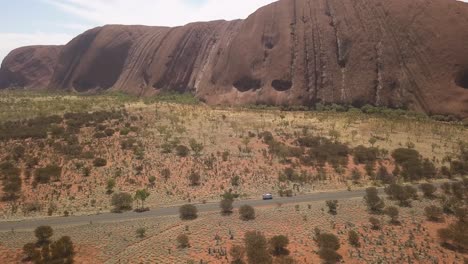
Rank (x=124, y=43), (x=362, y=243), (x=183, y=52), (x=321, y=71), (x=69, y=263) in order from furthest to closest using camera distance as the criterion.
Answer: (x=124, y=43)
(x=183, y=52)
(x=321, y=71)
(x=362, y=243)
(x=69, y=263)

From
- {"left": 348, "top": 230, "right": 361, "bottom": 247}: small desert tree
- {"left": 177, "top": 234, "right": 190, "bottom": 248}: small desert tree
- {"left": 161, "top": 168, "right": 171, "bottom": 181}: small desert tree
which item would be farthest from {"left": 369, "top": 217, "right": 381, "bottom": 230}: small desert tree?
{"left": 161, "top": 168, "right": 171, "bottom": 181}: small desert tree

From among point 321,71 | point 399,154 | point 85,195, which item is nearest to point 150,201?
point 85,195

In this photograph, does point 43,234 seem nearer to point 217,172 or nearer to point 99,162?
point 99,162

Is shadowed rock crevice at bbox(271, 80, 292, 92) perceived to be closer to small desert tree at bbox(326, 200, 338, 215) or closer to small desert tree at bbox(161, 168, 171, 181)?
small desert tree at bbox(161, 168, 171, 181)

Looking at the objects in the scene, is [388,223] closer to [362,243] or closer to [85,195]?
[362,243]

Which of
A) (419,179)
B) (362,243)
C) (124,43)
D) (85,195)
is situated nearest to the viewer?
(362,243)

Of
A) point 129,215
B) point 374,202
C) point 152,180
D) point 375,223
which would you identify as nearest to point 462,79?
point 374,202

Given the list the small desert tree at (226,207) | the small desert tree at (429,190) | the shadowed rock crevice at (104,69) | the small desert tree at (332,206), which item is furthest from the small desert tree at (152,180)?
the shadowed rock crevice at (104,69)
